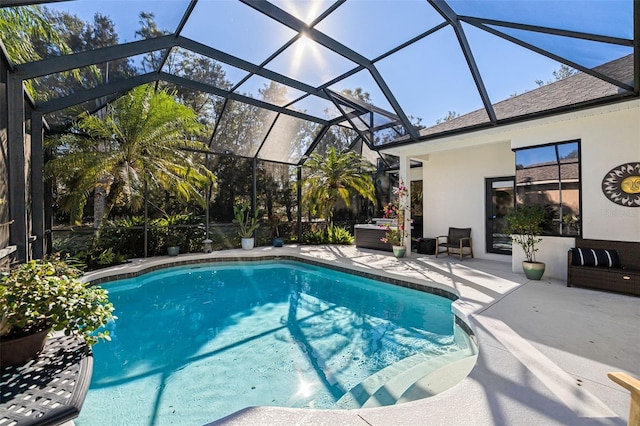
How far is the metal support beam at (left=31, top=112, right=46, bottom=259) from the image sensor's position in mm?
5535

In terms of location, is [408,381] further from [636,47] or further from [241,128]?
[241,128]

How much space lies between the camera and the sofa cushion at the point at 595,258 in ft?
16.6

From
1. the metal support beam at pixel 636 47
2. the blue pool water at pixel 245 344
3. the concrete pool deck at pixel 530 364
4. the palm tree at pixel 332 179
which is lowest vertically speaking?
the blue pool water at pixel 245 344

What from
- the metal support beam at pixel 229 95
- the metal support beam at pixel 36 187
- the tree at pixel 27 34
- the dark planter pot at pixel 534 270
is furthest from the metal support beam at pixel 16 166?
the dark planter pot at pixel 534 270

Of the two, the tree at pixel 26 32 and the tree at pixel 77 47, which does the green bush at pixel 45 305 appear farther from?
the tree at pixel 77 47

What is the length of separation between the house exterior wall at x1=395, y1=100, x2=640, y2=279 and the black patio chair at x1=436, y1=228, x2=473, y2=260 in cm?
24

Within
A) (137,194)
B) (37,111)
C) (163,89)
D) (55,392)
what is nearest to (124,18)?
(37,111)

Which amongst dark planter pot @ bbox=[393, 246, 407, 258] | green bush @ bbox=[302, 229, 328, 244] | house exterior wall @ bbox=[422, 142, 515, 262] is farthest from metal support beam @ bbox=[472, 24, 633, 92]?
green bush @ bbox=[302, 229, 328, 244]

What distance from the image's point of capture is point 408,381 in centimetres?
302

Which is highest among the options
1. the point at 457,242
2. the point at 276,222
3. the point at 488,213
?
the point at 488,213

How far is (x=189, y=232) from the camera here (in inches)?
387

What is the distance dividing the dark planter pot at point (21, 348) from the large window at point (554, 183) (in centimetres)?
815

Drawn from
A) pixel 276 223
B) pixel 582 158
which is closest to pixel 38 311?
pixel 582 158

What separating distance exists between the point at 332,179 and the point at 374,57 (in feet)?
17.1
